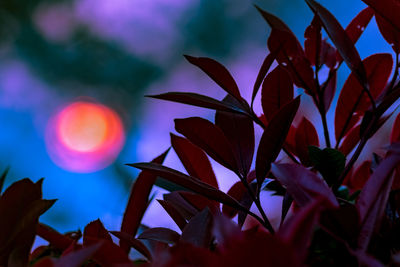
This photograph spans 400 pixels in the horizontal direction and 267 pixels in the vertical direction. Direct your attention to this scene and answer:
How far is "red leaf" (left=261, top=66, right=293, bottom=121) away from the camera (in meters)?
0.38

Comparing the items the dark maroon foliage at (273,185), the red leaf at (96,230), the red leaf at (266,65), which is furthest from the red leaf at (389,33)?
the red leaf at (96,230)

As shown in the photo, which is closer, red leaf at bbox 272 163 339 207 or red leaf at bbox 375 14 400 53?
red leaf at bbox 272 163 339 207

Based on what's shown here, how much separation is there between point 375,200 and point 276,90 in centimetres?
18

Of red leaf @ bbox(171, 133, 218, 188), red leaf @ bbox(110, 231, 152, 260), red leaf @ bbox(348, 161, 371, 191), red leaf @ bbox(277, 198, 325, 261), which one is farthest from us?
red leaf @ bbox(348, 161, 371, 191)

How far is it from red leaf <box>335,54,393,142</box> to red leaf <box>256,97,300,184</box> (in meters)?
0.14

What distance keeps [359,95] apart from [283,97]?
10 cm

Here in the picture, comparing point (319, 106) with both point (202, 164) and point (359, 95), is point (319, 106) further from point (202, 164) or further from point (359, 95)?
point (202, 164)

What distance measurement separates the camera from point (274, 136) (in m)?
0.33

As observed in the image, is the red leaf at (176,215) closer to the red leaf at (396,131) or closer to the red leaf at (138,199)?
the red leaf at (138,199)

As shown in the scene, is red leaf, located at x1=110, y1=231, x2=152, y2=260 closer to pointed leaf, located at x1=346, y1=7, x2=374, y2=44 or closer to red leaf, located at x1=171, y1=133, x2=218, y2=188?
red leaf, located at x1=171, y1=133, x2=218, y2=188

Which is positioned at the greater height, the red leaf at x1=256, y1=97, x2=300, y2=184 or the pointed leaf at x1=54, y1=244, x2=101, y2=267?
the red leaf at x1=256, y1=97, x2=300, y2=184

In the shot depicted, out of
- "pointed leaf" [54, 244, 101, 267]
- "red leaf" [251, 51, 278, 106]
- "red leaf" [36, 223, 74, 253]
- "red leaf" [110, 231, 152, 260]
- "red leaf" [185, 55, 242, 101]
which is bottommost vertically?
"pointed leaf" [54, 244, 101, 267]

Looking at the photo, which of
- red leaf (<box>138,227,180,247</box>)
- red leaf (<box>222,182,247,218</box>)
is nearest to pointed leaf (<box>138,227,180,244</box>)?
red leaf (<box>138,227,180,247</box>)

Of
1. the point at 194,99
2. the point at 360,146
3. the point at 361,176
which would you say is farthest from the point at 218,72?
the point at 361,176
